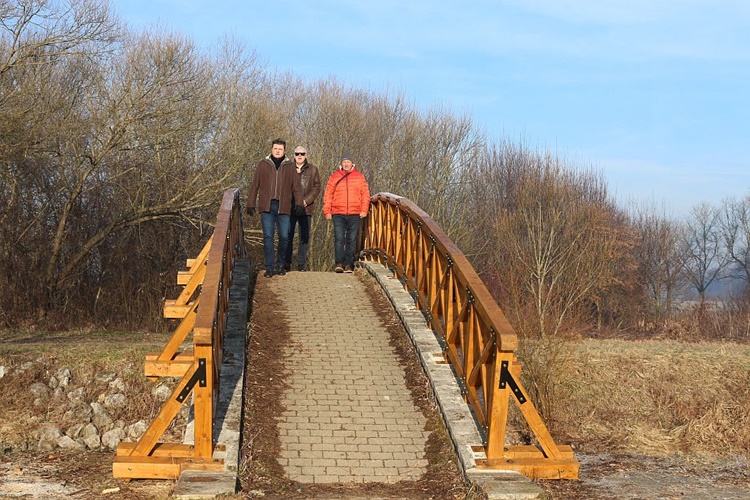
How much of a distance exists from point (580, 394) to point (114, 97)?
15.1 metres

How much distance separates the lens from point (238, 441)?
6578mm

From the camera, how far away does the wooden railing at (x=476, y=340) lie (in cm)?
636

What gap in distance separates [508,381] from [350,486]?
54.7 inches

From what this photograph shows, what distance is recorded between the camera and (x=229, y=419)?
22.7ft

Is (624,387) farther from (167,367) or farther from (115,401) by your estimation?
(115,401)

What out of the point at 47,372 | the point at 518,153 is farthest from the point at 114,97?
the point at 518,153

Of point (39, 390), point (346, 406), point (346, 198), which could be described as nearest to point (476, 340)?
point (346, 406)

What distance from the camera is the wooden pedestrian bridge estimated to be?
623 cm

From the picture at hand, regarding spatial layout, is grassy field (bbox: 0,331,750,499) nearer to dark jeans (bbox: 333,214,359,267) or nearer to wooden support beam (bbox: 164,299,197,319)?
wooden support beam (bbox: 164,299,197,319)

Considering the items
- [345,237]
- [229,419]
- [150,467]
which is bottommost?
[150,467]

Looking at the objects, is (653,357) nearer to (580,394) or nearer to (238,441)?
(580,394)

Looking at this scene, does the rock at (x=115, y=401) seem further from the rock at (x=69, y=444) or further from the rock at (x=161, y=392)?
the rock at (x=69, y=444)

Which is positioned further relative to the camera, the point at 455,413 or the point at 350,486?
the point at 455,413

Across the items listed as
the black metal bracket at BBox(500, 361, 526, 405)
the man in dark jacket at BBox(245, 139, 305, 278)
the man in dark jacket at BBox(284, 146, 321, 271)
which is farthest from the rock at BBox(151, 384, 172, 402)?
the black metal bracket at BBox(500, 361, 526, 405)
